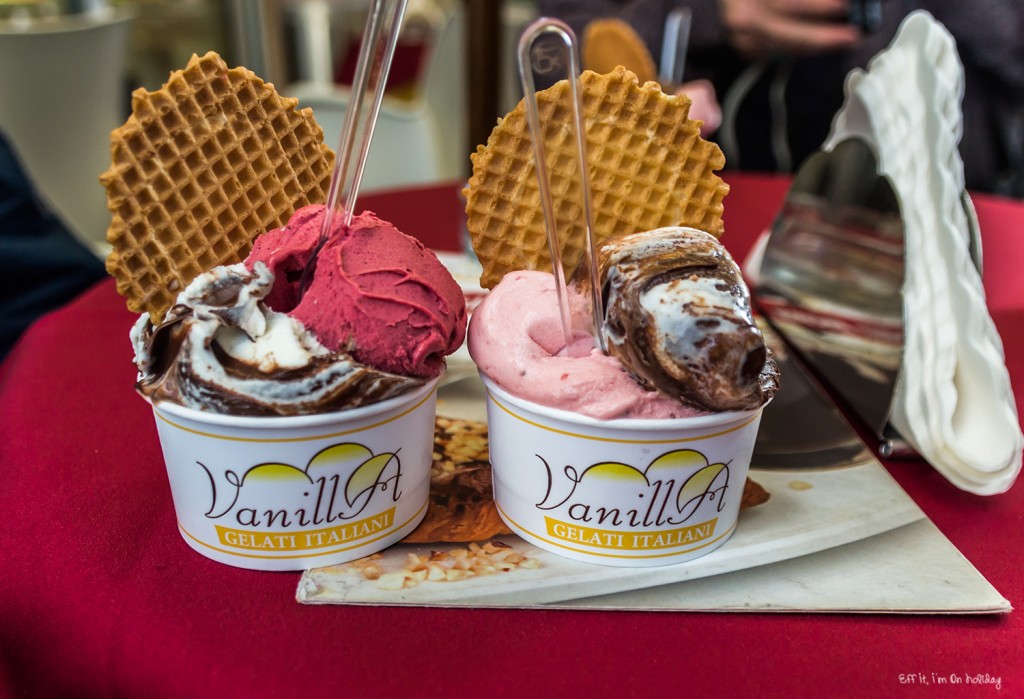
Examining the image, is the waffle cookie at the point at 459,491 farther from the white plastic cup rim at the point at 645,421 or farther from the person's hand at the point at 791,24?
the person's hand at the point at 791,24

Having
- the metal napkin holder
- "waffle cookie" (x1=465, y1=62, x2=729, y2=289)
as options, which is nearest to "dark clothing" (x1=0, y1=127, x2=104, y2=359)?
"waffle cookie" (x1=465, y1=62, x2=729, y2=289)

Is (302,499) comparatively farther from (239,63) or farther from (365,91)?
(239,63)

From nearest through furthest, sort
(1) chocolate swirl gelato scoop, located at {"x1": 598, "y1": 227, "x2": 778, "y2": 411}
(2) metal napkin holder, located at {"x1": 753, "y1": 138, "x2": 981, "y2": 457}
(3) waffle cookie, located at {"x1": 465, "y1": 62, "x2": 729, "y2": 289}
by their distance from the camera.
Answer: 1. (1) chocolate swirl gelato scoop, located at {"x1": 598, "y1": 227, "x2": 778, "y2": 411}
2. (3) waffle cookie, located at {"x1": 465, "y1": 62, "x2": 729, "y2": 289}
3. (2) metal napkin holder, located at {"x1": 753, "y1": 138, "x2": 981, "y2": 457}

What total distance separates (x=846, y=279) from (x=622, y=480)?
831 millimetres

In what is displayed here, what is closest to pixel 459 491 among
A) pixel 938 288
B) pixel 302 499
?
pixel 302 499

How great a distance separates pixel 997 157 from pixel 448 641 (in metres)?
2.55

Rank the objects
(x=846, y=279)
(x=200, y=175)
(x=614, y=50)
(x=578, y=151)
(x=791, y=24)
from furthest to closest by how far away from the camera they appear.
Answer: (x=791, y=24) < (x=614, y=50) < (x=846, y=279) < (x=200, y=175) < (x=578, y=151)

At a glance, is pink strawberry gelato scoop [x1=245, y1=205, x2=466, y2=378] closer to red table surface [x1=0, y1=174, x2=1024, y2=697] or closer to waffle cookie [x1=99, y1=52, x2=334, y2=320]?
waffle cookie [x1=99, y1=52, x2=334, y2=320]

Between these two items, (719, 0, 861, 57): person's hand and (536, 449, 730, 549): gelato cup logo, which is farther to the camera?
(719, 0, 861, 57): person's hand

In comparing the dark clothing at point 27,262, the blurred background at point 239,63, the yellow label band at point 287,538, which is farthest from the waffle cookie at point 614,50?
the yellow label band at point 287,538

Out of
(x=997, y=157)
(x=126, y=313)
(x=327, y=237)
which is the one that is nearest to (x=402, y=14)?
(x=327, y=237)

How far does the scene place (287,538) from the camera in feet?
2.79

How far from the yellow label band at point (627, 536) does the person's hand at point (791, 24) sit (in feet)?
6.52

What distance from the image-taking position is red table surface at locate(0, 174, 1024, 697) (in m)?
0.70
